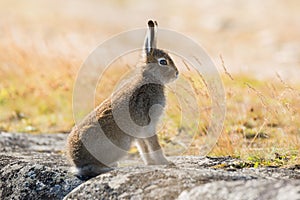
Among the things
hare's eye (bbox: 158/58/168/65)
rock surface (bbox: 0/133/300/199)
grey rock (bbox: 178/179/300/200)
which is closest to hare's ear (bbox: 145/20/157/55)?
hare's eye (bbox: 158/58/168/65)

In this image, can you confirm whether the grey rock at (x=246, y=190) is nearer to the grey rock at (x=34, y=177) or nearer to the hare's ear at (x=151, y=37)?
the grey rock at (x=34, y=177)

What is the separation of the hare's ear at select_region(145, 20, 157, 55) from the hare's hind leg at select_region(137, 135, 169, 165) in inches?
42.0

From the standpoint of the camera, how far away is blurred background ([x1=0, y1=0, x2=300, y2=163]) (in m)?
7.80

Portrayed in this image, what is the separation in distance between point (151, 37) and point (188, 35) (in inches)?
949

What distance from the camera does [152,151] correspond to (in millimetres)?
6195

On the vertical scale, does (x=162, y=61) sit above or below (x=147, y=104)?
above

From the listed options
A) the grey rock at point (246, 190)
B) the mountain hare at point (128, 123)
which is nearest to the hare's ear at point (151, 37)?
the mountain hare at point (128, 123)

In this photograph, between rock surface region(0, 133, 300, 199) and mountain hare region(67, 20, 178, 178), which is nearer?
rock surface region(0, 133, 300, 199)

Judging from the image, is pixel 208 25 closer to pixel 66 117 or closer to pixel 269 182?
pixel 66 117

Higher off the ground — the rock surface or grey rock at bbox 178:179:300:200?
the rock surface

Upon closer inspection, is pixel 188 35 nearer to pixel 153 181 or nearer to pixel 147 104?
pixel 147 104

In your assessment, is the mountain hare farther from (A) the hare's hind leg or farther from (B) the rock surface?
(B) the rock surface

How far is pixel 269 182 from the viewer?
4.42 metres

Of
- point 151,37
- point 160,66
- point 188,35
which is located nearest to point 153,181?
point 151,37
